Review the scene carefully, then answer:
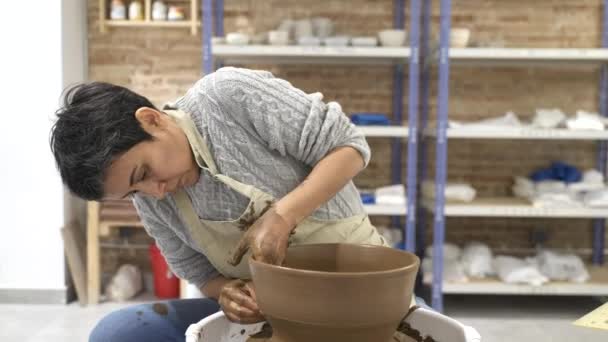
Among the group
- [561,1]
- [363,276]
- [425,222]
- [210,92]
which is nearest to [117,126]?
[210,92]

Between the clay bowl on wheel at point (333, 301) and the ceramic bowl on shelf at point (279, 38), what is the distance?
215 centimetres

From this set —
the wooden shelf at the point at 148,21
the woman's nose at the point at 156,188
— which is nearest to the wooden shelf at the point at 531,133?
the wooden shelf at the point at 148,21

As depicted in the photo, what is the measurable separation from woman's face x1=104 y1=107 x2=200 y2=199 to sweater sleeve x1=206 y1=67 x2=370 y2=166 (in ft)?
0.45

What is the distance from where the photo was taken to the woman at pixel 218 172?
1.10 m

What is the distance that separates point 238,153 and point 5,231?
2.47 metres

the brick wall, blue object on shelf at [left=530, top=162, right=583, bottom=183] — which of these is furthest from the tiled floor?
blue object on shelf at [left=530, top=162, right=583, bottom=183]

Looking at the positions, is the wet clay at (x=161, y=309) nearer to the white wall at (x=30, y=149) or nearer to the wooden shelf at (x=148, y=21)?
the white wall at (x=30, y=149)

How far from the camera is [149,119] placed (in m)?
1.16

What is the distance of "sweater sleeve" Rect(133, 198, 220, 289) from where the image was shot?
4.66ft

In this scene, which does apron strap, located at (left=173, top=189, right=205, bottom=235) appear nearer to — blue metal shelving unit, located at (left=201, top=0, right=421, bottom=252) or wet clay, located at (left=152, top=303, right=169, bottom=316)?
wet clay, located at (left=152, top=303, right=169, bottom=316)

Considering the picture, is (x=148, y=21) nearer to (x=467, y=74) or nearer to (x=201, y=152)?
(x=467, y=74)

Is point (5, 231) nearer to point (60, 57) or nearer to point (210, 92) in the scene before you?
point (60, 57)

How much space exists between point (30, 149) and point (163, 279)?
1.02 m

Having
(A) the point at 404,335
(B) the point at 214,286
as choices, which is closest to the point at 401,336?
(A) the point at 404,335
